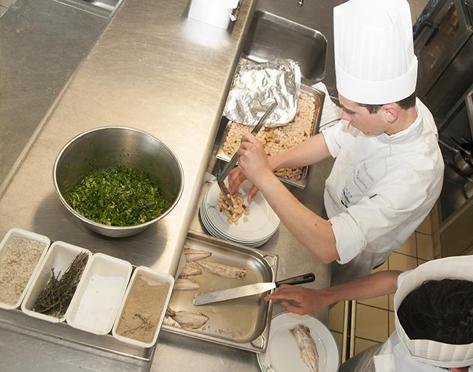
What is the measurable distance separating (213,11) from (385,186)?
106cm

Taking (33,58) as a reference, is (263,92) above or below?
above

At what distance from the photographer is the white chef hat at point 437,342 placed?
1146 millimetres

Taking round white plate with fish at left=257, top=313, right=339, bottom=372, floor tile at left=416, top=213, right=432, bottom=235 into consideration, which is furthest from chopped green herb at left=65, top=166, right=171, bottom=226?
floor tile at left=416, top=213, right=432, bottom=235

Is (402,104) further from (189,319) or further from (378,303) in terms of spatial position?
(378,303)

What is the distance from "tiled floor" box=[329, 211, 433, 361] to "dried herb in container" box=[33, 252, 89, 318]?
1.72 metres

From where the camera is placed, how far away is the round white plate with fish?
1.55 meters

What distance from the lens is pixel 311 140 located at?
201cm

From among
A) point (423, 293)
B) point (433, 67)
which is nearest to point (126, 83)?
point (423, 293)

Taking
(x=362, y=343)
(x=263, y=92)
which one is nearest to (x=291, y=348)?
Answer: (x=263, y=92)

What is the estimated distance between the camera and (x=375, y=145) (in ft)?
5.67

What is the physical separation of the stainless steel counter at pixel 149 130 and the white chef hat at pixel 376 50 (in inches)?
19.6

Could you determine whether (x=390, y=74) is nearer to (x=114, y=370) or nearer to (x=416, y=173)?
(x=416, y=173)

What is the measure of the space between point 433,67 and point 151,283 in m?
3.73

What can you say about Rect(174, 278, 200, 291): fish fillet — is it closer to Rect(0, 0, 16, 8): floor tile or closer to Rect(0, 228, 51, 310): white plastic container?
Rect(0, 228, 51, 310): white plastic container
